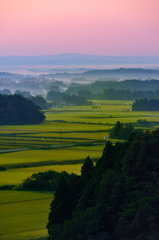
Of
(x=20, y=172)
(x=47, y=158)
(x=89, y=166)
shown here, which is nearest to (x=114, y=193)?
(x=89, y=166)

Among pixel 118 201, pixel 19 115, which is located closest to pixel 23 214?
pixel 118 201

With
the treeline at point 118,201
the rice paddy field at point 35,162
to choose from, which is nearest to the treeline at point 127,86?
the rice paddy field at point 35,162

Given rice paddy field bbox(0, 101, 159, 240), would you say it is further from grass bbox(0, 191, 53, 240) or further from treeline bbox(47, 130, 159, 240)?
treeline bbox(47, 130, 159, 240)

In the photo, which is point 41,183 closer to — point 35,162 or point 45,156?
point 35,162

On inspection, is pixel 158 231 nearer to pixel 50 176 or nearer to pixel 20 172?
pixel 50 176

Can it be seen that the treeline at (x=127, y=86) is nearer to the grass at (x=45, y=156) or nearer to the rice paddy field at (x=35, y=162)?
the rice paddy field at (x=35, y=162)
